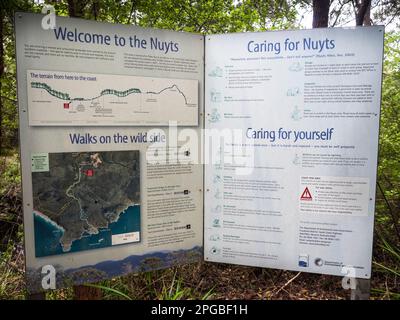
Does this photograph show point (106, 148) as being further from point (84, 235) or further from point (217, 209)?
point (217, 209)

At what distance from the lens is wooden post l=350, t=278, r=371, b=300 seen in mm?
2916

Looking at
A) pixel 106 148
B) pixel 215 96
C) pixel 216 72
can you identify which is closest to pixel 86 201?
pixel 106 148

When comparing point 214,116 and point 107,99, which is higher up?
point 107,99

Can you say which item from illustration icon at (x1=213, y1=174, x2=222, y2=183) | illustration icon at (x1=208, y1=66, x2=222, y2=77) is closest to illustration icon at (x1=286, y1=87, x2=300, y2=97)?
illustration icon at (x1=208, y1=66, x2=222, y2=77)

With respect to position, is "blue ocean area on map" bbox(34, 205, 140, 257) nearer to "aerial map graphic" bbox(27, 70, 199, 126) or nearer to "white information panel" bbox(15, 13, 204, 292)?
"white information panel" bbox(15, 13, 204, 292)

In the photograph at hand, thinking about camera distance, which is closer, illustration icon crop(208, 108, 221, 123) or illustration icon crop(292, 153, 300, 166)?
illustration icon crop(292, 153, 300, 166)

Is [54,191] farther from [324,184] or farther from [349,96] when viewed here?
[349,96]

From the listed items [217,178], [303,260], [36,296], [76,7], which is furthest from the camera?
[76,7]

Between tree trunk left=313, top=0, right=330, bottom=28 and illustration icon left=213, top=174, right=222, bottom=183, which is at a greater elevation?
tree trunk left=313, top=0, right=330, bottom=28

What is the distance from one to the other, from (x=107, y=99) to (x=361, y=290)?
2550 mm

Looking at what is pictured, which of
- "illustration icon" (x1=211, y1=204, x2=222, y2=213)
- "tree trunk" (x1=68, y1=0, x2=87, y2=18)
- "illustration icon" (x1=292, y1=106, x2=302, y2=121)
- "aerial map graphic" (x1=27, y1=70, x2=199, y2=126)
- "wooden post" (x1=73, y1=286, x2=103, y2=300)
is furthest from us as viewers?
"tree trunk" (x1=68, y1=0, x2=87, y2=18)

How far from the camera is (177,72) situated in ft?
9.84

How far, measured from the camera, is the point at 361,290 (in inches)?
116

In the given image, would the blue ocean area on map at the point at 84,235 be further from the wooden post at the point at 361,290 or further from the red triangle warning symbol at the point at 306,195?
the wooden post at the point at 361,290
